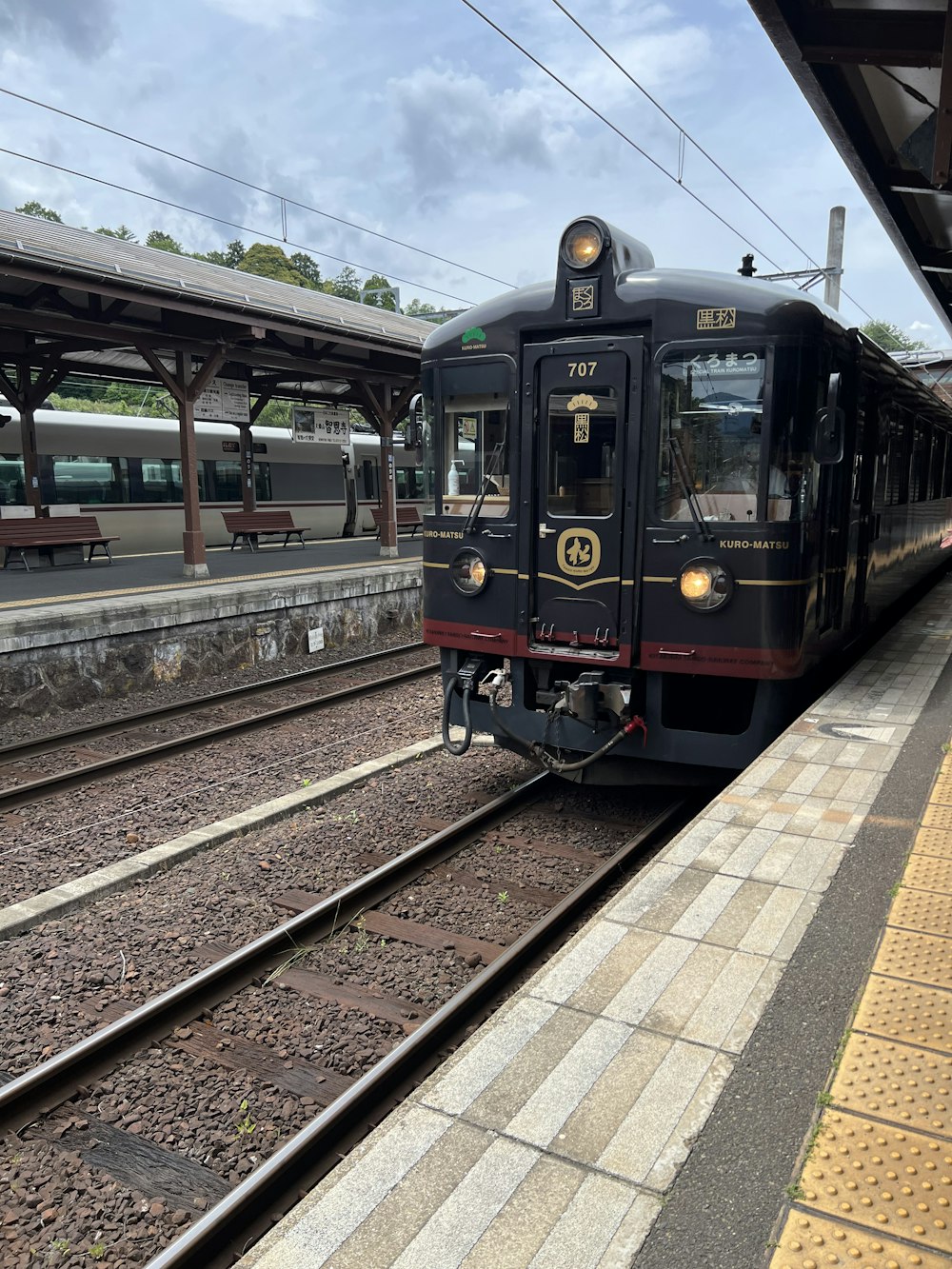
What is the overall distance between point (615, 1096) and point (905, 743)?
356 cm

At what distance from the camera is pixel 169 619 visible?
10531 mm

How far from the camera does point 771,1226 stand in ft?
5.98

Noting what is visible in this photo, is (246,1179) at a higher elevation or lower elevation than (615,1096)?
lower

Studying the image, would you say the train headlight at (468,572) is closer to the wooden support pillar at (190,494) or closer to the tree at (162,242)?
the wooden support pillar at (190,494)

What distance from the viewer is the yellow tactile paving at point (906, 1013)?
7.91 ft

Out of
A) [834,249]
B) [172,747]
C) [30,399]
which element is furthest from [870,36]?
[834,249]

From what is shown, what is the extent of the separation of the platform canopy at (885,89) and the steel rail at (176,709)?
7.27m

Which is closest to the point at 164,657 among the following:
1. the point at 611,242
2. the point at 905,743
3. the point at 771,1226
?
the point at 611,242

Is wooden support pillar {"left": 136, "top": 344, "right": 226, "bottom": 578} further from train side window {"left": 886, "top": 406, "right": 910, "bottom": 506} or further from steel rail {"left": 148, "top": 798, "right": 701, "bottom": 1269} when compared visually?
steel rail {"left": 148, "top": 798, "right": 701, "bottom": 1269}

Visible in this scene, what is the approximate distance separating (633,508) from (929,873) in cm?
255

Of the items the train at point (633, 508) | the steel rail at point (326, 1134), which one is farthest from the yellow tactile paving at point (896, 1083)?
the train at point (633, 508)

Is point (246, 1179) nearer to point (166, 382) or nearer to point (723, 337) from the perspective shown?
point (723, 337)

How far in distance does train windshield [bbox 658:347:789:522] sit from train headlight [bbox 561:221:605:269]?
0.77 meters

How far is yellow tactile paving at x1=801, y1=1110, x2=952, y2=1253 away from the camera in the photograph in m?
1.81
